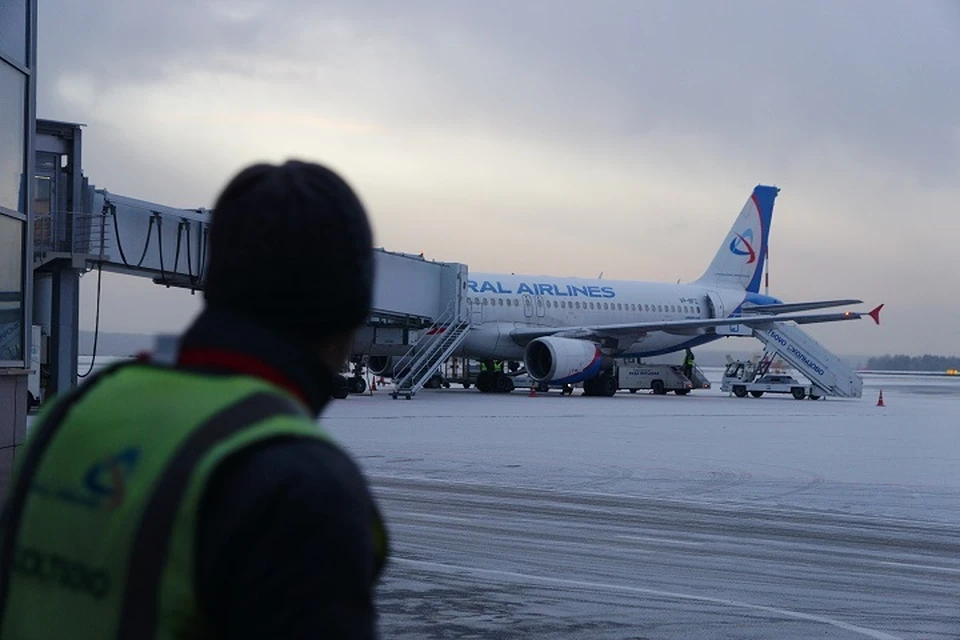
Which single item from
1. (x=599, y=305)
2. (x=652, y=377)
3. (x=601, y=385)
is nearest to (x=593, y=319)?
(x=599, y=305)

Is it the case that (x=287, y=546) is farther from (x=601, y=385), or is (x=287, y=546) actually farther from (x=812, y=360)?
(x=812, y=360)

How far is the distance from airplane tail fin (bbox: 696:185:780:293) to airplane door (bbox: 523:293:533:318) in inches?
451

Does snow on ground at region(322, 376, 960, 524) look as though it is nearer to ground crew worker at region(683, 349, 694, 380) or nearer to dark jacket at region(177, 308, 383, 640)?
dark jacket at region(177, 308, 383, 640)

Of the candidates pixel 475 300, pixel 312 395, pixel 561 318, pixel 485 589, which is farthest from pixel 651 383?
pixel 312 395

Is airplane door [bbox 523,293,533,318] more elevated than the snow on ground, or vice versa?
airplane door [bbox 523,293,533,318]

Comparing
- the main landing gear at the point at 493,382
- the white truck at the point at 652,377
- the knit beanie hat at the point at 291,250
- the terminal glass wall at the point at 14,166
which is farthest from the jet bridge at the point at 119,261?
the white truck at the point at 652,377

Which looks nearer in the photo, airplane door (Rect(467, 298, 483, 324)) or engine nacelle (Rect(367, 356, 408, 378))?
airplane door (Rect(467, 298, 483, 324))

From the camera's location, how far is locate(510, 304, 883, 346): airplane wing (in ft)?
127

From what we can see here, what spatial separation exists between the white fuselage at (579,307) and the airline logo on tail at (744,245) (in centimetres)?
188

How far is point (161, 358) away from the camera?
5.94 ft

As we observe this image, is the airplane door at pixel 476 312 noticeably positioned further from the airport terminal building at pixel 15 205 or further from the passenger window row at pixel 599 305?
the airport terminal building at pixel 15 205

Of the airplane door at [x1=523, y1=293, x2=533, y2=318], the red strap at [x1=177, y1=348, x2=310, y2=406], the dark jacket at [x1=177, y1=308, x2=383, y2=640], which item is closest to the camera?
the dark jacket at [x1=177, y1=308, x2=383, y2=640]

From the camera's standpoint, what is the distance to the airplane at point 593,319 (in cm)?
3709

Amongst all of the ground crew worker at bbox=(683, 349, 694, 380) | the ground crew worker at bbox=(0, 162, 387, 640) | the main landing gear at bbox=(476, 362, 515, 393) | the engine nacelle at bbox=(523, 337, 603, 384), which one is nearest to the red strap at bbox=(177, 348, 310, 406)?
the ground crew worker at bbox=(0, 162, 387, 640)
